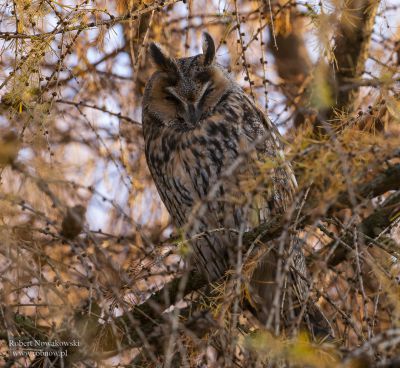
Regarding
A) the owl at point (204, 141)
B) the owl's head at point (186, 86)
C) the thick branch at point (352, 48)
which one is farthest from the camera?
the thick branch at point (352, 48)

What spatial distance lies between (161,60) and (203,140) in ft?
1.73

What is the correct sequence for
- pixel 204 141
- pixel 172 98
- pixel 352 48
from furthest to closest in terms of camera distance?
pixel 352 48, pixel 172 98, pixel 204 141

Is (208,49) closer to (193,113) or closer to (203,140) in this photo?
(193,113)

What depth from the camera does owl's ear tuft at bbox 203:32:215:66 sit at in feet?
12.4

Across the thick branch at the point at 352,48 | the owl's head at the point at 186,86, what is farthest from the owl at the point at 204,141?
the thick branch at the point at 352,48

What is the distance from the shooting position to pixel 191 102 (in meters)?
3.69

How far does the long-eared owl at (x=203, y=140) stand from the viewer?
11.7 feet

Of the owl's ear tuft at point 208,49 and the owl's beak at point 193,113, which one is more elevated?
the owl's ear tuft at point 208,49

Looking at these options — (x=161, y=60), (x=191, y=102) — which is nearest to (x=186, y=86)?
(x=191, y=102)

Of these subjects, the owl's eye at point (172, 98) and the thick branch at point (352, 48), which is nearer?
the owl's eye at point (172, 98)

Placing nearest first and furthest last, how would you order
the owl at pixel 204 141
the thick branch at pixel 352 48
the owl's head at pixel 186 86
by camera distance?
the owl at pixel 204 141
the owl's head at pixel 186 86
the thick branch at pixel 352 48

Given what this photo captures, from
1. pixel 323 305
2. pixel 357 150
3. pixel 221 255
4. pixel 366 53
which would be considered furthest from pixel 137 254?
pixel 357 150

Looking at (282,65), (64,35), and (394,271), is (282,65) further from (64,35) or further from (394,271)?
(394,271)

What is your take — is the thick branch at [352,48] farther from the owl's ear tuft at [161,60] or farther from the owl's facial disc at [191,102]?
the owl's ear tuft at [161,60]
